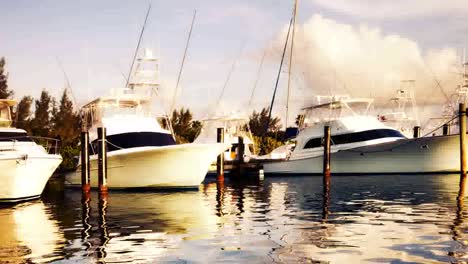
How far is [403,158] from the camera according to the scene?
37.1m

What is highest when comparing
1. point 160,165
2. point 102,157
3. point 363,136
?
point 363,136

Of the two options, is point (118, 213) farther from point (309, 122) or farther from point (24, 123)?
point (24, 123)

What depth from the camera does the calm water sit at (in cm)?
975

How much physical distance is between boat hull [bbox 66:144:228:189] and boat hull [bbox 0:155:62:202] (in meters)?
4.11

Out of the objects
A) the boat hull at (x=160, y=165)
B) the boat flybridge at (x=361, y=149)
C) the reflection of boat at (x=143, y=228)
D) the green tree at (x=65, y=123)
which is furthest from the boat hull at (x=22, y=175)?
the green tree at (x=65, y=123)

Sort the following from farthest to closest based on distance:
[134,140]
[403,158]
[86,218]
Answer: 1. [403,158]
2. [134,140]
3. [86,218]

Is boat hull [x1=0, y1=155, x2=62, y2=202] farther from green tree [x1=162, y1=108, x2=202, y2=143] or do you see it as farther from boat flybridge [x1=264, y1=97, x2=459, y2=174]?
green tree [x1=162, y1=108, x2=202, y2=143]

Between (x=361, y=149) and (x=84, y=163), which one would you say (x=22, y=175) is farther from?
(x=361, y=149)

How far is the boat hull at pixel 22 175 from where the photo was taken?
19.5m

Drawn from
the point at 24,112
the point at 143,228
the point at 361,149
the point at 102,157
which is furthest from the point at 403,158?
the point at 24,112

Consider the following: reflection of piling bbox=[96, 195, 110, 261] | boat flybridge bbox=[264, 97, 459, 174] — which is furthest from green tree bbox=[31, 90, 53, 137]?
reflection of piling bbox=[96, 195, 110, 261]

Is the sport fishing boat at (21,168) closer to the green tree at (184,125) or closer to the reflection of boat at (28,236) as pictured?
the reflection of boat at (28,236)

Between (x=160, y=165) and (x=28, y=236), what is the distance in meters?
12.8

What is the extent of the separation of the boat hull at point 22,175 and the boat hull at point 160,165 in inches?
162
